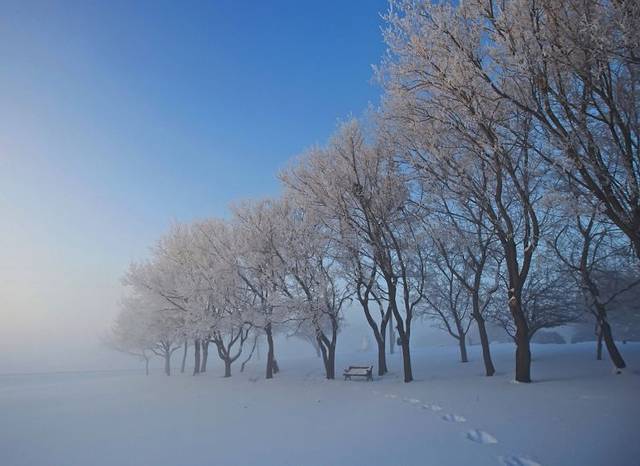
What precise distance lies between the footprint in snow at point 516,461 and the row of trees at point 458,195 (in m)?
5.37

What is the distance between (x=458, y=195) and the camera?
40.4ft

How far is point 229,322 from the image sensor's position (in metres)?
21.2

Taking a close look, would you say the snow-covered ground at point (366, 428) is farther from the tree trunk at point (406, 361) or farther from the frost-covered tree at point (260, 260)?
the frost-covered tree at point (260, 260)

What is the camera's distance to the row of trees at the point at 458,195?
784 centimetres

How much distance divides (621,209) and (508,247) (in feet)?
14.8

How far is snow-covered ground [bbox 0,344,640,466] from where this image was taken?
20.1ft

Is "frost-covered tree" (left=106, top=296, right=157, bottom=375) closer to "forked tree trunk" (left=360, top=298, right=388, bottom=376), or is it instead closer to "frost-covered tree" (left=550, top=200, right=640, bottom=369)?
"forked tree trunk" (left=360, top=298, right=388, bottom=376)

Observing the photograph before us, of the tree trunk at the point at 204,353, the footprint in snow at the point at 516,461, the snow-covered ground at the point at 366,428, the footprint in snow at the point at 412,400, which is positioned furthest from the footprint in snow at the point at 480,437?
the tree trunk at the point at 204,353

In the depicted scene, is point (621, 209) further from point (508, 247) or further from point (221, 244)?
point (221, 244)

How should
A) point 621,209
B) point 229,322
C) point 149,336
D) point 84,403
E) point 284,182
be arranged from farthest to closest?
point 149,336, point 229,322, point 284,182, point 84,403, point 621,209

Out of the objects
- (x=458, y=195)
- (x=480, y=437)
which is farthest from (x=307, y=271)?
(x=480, y=437)

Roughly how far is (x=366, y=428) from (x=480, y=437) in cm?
239

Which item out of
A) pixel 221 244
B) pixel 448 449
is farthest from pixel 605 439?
pixel 221 244

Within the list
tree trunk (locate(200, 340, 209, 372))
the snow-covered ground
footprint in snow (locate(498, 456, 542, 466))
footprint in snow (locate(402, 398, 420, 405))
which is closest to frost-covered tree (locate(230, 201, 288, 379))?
the snow-covered ground
